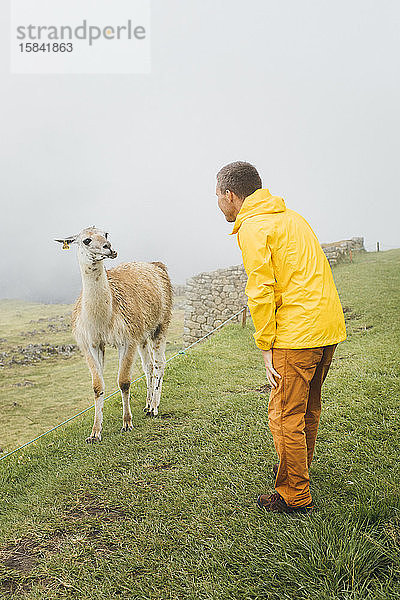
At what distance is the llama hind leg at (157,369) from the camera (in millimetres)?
4887

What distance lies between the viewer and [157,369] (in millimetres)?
5207

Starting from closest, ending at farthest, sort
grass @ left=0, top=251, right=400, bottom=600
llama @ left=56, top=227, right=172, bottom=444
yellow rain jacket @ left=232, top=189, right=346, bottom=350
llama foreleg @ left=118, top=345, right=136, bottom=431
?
1. grass @ left=0, top=251, right=400, bottom=600
2. yellow rain jacket @ left=232, top=189, right=346, bottom=350
3. llama @ left=56, top=227, right=172, bottom=444
4. llama foreleg @ left=118, top=345, right=136, bottom=431

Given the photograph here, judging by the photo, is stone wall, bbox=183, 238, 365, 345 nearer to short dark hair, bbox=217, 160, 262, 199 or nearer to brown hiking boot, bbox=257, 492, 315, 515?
brown hiking boot, bbox=257, 492, 315, 515

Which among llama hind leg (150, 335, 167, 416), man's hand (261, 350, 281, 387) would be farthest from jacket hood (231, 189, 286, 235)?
llama hind leg (150, 335, 167, 416)

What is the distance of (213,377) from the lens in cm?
607

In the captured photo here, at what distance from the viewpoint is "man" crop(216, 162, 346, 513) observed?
7.05 feet

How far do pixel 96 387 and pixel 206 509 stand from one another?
1.96 metres

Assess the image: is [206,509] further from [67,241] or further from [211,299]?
[211,299]

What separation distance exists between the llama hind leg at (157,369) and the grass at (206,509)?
20 cm

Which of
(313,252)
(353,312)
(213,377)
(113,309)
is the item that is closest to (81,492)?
(113,309)

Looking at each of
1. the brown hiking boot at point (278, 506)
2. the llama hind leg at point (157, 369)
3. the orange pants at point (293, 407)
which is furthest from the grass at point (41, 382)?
the orange pants at point (293, 407)

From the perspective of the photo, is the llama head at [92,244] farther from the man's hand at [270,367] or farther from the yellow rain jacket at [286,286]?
the man's hand at [270,367]

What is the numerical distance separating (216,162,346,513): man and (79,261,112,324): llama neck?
2156 mm

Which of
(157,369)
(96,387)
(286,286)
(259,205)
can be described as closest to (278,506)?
(286,286)
